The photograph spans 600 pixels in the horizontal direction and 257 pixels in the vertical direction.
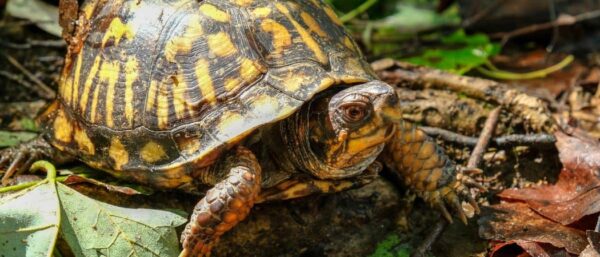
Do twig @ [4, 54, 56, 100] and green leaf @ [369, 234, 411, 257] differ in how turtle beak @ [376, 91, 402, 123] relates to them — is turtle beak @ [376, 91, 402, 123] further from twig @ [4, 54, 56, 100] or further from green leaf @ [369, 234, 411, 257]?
twig @ [4, 54, 56, 100]

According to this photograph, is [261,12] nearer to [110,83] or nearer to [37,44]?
[110,83]

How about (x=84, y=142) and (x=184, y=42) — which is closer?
(x=184, y=42)

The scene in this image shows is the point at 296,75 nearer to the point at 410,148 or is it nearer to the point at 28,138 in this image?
the point at 410,148

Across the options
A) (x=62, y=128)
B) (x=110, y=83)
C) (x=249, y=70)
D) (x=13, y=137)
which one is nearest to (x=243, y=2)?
(x=249, y=70)

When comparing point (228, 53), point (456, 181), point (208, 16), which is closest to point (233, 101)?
point (228, 53)

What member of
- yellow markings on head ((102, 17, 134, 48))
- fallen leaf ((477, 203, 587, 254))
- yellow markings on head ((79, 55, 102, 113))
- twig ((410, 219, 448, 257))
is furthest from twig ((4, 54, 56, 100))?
fallen leaf ((477, 203, 587, 254))
